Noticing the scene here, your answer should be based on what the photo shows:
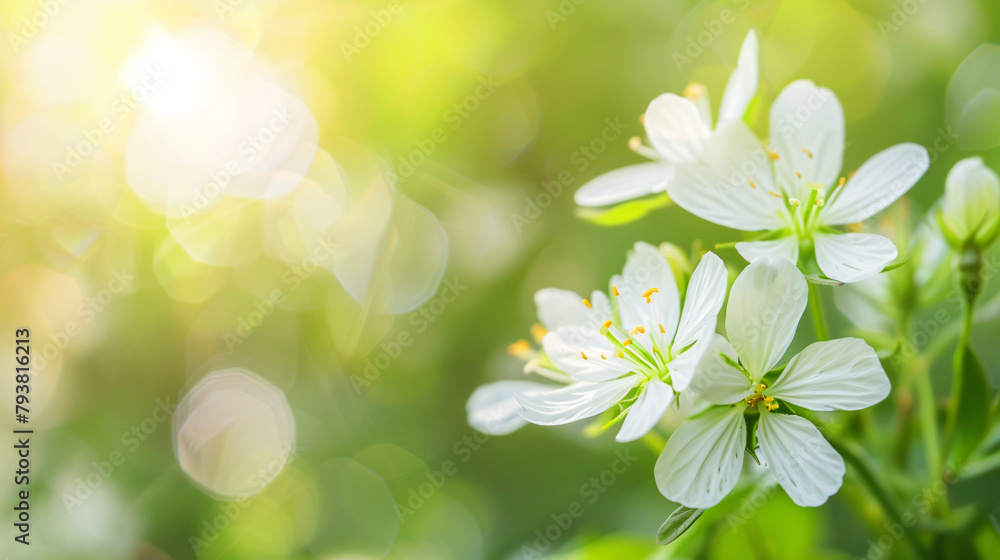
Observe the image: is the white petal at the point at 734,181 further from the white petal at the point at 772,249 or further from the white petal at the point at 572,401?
the white petal at the point at 572,401

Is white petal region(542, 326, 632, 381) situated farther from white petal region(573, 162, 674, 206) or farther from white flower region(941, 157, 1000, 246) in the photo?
white flower region(941, 157, 1000, 246)

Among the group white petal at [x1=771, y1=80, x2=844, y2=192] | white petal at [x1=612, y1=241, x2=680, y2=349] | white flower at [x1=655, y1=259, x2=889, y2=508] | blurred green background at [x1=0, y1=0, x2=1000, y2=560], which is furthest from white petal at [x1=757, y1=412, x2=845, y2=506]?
blurred green background at [x1=0, y1=0, x2=1000, y2=560]

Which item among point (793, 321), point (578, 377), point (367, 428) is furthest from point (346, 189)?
point (793, 321)

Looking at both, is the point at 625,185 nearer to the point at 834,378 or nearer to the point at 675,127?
the point at 675,127

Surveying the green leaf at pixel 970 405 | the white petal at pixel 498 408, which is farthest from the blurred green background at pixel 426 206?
the green leaf at pixel 970 405

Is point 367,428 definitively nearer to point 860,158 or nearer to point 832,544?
point 832,544

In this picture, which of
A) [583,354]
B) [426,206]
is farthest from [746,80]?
[426,206]
